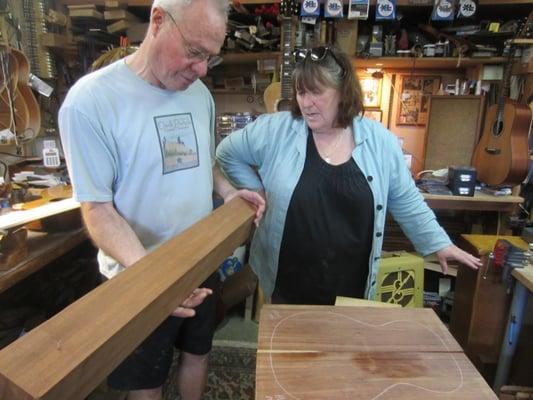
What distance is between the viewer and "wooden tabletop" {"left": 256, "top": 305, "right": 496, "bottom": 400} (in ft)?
2.04

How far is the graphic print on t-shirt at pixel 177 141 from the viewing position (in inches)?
36.4

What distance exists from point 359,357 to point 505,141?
6.64ft

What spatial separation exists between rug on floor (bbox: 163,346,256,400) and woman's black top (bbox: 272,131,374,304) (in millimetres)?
665

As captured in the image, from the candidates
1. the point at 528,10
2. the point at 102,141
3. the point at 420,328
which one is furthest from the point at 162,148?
the point at 528,10

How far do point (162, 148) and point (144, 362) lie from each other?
587 millimetres

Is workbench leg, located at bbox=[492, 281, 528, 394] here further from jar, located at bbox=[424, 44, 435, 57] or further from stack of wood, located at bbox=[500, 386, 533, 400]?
jar, located at bbox=[424, 44, 435, 57]

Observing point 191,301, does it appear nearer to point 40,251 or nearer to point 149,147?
point 149,147

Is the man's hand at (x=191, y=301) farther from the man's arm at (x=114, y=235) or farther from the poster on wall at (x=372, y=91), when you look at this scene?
the poster on wall at (x=372, y=91)

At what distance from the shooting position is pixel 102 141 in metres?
0.83

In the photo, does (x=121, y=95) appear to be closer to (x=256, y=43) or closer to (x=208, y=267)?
(x=208, y=267)

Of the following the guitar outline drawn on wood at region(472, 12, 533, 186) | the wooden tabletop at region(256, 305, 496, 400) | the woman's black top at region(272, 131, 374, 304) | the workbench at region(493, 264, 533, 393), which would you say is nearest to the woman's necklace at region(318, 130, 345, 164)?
the woman's black top at region(272, 131, 374, 304)

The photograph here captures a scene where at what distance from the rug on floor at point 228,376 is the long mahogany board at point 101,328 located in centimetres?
110

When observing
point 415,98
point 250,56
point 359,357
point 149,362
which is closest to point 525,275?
point 359,357

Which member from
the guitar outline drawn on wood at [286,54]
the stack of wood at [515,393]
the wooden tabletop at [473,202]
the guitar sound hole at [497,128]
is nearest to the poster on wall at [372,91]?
the guitar outline drawn on wood at [286,54]
